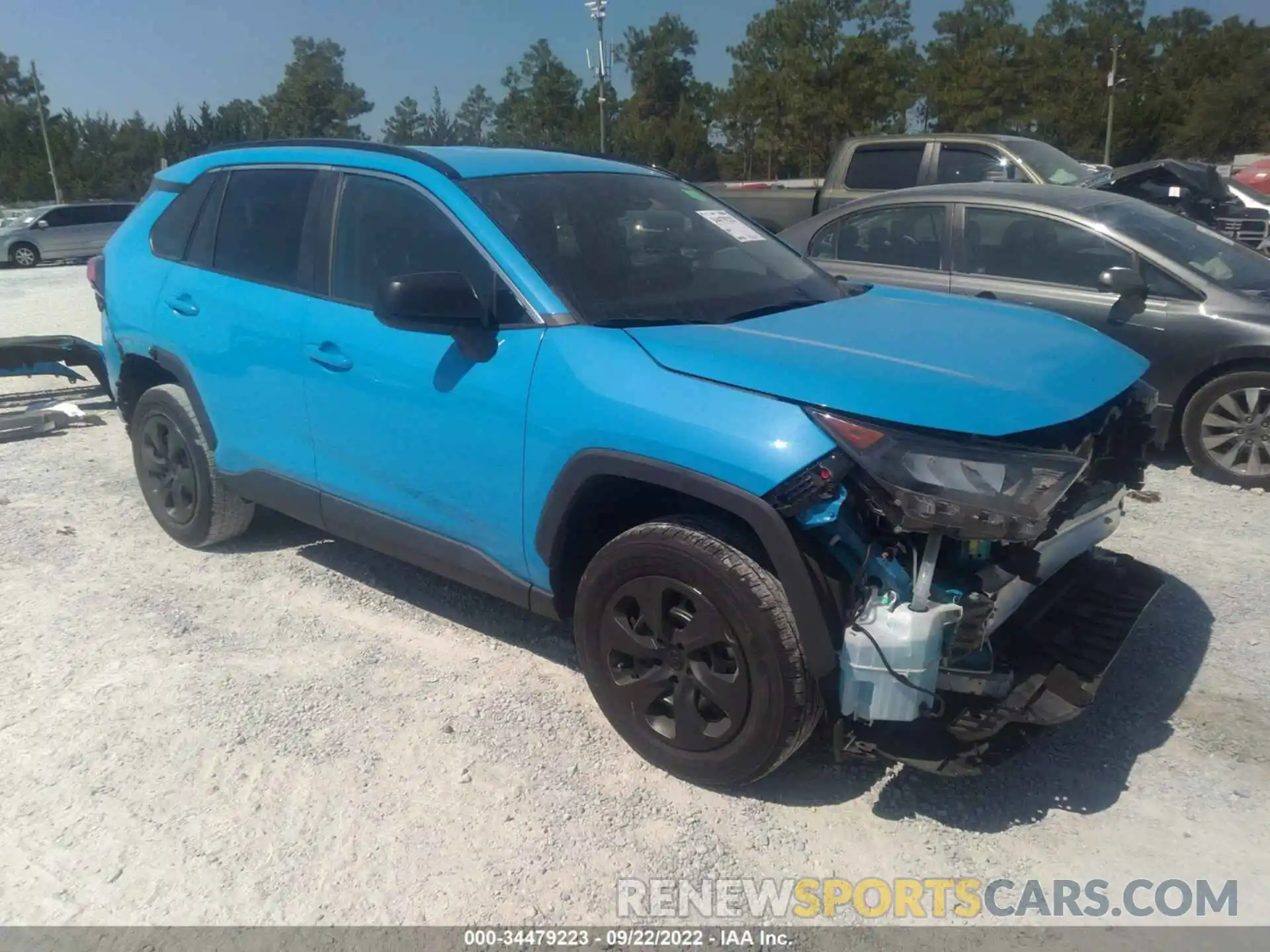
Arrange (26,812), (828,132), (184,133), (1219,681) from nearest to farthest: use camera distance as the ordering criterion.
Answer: (26,812), (1219,681), (184,133), (828,132)

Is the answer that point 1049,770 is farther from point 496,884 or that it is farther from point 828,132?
point 828,132

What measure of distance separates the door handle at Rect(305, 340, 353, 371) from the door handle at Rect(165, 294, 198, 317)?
924 millimetres

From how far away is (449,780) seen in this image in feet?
10.5

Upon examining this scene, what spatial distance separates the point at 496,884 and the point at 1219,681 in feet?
8.67

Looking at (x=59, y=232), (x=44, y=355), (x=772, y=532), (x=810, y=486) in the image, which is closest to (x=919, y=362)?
(x=810, y=486)

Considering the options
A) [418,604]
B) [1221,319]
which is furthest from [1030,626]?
[1221,319]

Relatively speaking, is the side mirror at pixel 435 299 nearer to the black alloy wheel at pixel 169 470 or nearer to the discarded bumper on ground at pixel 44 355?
the black alloy wheel at pixel 169 470

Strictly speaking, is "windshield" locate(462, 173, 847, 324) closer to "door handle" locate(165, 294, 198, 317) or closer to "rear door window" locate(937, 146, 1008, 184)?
"door handle" locate(165, 294, 198, 317)

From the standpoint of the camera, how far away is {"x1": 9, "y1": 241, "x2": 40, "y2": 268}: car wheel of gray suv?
76.7 ft

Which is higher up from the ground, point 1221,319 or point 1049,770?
point 1221,319

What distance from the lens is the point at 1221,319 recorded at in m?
5.61

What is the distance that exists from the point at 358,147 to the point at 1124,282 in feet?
13.2

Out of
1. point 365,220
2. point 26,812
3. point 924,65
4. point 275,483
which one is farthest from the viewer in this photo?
point 924,65

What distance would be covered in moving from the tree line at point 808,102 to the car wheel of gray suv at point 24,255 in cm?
1771
